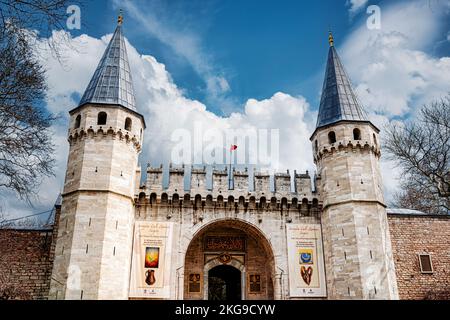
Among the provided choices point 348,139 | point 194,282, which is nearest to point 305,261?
point 194,282

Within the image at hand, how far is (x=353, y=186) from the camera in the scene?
18.2 m

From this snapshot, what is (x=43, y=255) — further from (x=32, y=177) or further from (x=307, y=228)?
(x=307, y=228)

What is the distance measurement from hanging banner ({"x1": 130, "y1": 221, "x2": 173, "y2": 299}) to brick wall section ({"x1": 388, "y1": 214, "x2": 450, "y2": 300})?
34.2ft

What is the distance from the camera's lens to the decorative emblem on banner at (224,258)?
19413mm

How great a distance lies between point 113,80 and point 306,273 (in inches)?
504

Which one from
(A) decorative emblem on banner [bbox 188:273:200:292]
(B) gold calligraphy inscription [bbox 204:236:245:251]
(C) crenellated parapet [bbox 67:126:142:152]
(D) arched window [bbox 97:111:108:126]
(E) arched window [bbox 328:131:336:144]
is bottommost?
(A) decorative emblem on banner [bbox 188:273:200:292]

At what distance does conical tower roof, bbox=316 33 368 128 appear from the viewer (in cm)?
2008

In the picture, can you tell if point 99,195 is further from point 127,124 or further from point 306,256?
point 306,256

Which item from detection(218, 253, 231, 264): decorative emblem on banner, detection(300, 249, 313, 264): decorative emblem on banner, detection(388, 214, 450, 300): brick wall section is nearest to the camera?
detection(300, 249, 313, 264): decorative emblem on banner

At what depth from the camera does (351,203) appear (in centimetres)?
1786

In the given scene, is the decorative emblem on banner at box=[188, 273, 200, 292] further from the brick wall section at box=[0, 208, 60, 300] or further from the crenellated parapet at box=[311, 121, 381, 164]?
the crenellated parapet at box=[311, 121, 381, 164]

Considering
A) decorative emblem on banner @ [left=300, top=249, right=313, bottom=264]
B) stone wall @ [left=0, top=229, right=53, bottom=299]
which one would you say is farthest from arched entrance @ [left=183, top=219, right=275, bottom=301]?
stone wall @ [left=0, top=229, right=53, bottom=299]
